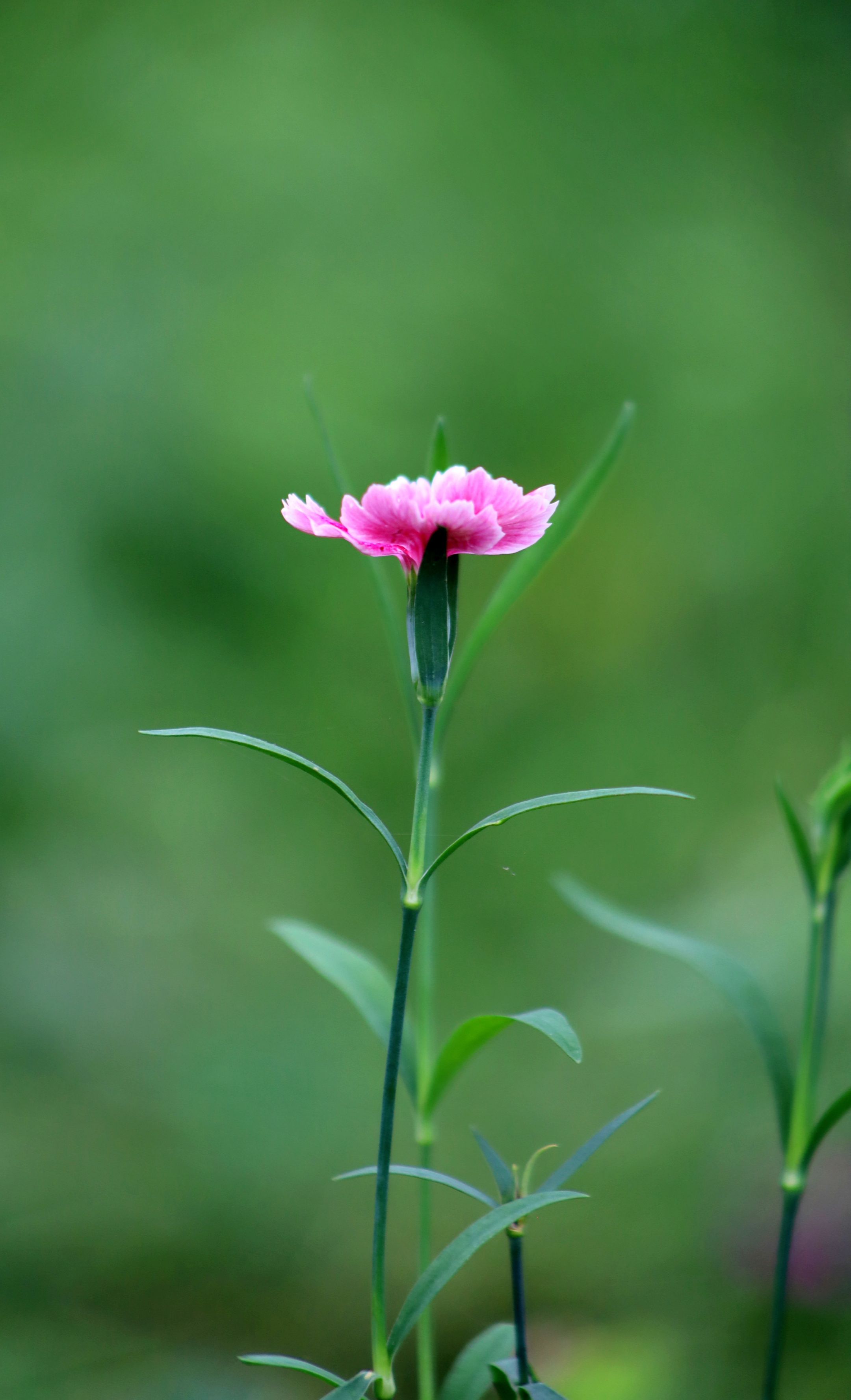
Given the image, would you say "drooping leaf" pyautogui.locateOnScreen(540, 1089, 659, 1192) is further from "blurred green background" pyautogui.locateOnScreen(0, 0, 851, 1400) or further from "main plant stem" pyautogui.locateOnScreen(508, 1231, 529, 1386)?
"blurred green background" pyautogui.locateOnScreen(0, 0, 851, 1400)

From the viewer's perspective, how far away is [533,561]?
0.46m

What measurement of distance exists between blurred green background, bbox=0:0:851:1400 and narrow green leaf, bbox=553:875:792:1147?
64 centimetres

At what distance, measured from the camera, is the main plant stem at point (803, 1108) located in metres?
0.43

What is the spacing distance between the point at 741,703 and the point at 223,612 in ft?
2.93

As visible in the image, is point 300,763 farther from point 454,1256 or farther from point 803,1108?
point 803,1108

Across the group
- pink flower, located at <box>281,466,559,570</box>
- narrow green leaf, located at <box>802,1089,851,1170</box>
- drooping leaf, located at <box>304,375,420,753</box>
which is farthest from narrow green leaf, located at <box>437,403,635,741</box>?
narrow green leaf, located at <box>802,1089,851,1170</box>

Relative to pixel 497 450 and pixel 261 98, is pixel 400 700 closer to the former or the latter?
pixel 497 450

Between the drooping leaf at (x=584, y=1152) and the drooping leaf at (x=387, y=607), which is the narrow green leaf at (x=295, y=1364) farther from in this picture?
the drooping leaf at (x=387, y=607)

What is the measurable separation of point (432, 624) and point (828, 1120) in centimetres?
28

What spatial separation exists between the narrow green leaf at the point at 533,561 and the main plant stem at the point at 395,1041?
0.44 feet

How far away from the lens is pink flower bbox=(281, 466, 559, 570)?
30cm

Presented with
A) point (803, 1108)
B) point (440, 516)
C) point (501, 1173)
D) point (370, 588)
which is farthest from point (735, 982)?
point (370, 588)

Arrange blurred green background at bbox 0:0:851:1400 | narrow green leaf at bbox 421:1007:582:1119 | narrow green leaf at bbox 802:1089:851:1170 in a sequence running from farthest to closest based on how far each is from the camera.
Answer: blurred green background at bbox 0:0:851:1400 < narrow green leaf at bbox 802:1089:851:1170 < narrow green leaf at bbox 421:1007:582:1119

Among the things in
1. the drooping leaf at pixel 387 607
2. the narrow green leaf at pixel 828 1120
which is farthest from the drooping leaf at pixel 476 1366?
the drooping leaf at pixel 387 607
